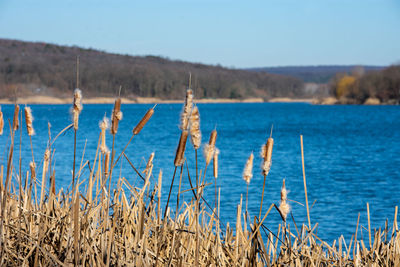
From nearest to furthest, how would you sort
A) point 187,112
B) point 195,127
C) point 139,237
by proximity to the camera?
point 187,112 < point 195,127 < point 139,237

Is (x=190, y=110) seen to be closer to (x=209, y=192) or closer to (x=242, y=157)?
(x=209, y=192)

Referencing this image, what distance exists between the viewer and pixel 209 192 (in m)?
14.1

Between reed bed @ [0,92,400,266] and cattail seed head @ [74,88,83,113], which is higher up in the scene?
cattail seed head @ [74,88,83,113]

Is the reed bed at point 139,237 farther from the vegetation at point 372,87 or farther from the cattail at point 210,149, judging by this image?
the vegetation at point 372,87

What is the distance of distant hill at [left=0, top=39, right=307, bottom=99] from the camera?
103 metres

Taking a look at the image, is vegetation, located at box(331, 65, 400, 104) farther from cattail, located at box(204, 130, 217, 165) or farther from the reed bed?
cattail, located at box(204, 130, 217, 165)

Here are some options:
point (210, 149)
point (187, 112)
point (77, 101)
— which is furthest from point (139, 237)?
point (187, 112)

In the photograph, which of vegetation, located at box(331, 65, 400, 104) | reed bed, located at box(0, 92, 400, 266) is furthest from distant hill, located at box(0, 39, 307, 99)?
reed bed, located at box(0, 92, 400, 266)

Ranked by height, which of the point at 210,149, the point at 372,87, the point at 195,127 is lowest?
the point at 210,149

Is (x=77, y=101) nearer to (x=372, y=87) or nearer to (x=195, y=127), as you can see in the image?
(x=195, y=127)

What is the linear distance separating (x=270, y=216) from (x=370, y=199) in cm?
477

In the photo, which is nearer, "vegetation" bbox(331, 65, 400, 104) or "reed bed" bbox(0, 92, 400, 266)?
"reed bed" bbox(0, 92, 400, 266)

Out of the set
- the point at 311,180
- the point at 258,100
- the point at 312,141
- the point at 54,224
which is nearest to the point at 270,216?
the point at 311,180

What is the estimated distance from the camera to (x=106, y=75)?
334ft
